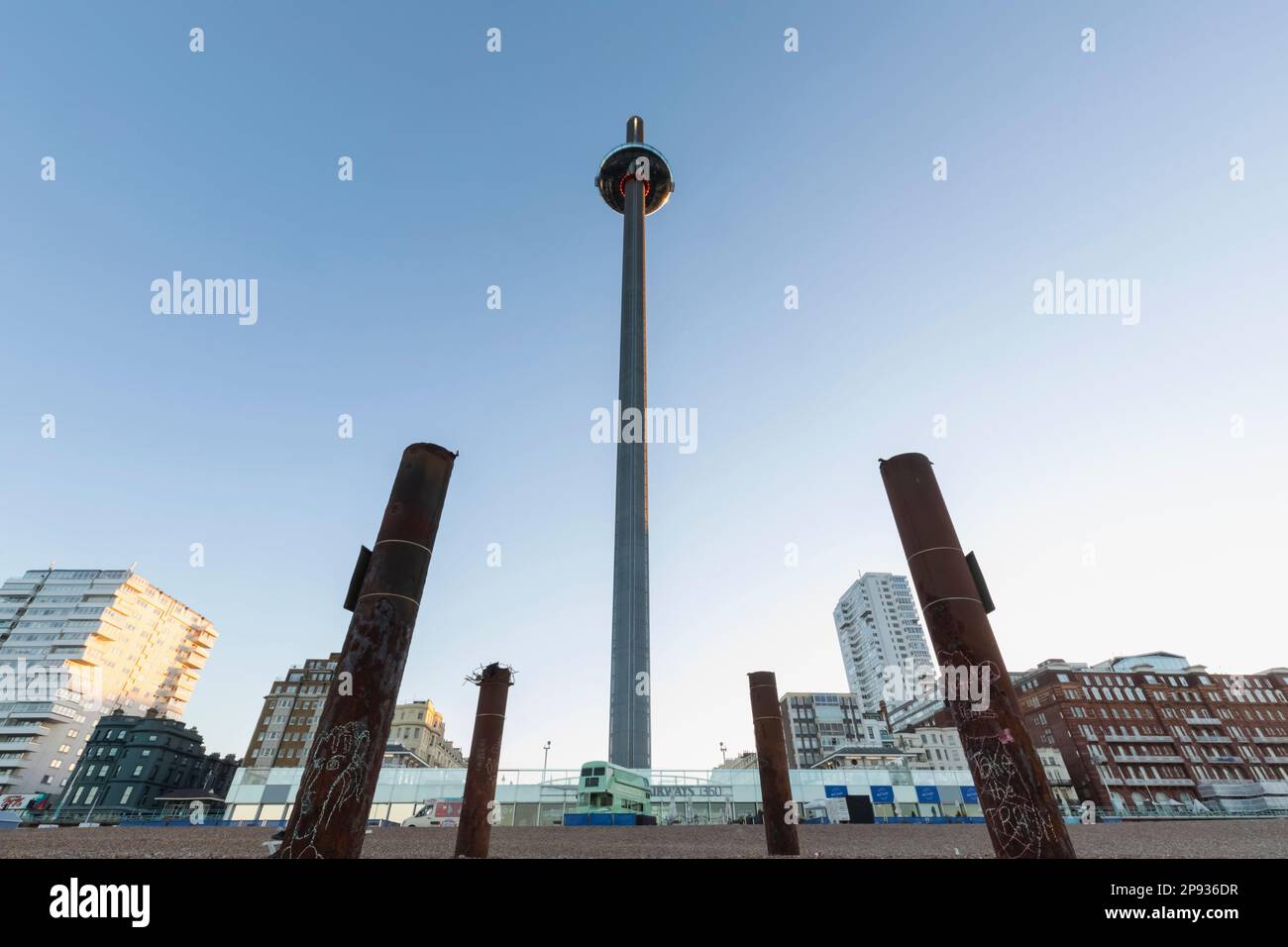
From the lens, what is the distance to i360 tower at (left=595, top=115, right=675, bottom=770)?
54.6m

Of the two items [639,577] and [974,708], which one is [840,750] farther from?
[974,708]

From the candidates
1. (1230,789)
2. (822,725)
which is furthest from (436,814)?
(1230,789)

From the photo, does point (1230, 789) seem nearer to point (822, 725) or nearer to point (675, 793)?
point (822, 725)

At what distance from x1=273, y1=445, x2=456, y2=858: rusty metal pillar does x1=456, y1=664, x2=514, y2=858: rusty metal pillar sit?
8.21m

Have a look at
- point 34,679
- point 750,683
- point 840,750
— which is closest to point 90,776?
point 34,679

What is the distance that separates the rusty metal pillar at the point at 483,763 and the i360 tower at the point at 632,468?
135 ft

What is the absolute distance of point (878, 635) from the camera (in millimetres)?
145625

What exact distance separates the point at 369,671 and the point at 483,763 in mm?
9552

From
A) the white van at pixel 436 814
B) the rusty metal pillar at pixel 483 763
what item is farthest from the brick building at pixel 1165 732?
the rusty metal pillar at pixel 483 763

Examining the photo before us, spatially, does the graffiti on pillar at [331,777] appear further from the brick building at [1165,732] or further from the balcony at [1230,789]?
the balcony at [1230,789]

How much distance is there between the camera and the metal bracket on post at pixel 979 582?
23.5ft

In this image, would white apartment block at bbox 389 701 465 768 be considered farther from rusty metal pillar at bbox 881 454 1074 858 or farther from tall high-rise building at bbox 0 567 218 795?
rusty metal pillar at bbox 881 454 1074 858

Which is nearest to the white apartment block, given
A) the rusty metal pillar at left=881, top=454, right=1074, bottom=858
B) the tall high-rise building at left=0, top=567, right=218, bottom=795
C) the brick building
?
the tall high-rise building at left=0, top=567, right=218, bottom=795
